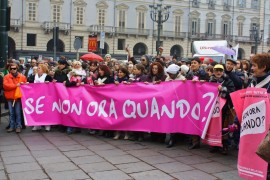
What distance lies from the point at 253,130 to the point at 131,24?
4773cm

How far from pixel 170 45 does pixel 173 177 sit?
48914 mm

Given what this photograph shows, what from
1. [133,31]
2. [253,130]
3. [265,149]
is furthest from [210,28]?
[265,149]

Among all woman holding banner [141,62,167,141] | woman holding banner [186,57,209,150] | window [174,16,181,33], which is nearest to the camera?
woman holding banner [186,57,209,150]

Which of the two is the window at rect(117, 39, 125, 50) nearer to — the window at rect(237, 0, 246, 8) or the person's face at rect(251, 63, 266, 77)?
the window at rect(237, 0, 246, 8)

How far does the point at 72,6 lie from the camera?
47000mm

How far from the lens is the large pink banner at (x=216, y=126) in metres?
Answer: 6.21

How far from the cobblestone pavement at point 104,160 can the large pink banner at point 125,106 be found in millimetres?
385

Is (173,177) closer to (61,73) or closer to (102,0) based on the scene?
(61,73)

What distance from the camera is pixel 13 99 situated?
27.5 feet

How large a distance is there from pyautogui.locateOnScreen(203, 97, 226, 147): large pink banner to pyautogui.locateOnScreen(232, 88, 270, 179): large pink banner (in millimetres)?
1897

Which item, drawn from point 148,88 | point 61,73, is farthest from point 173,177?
point 61,73

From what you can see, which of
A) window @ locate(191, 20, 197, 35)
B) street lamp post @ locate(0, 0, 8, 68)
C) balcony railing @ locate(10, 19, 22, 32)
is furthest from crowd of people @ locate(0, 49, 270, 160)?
window @ locate(191, 20, 197, 35)

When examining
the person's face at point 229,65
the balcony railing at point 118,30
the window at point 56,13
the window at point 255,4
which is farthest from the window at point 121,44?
the person's face at point 229,65

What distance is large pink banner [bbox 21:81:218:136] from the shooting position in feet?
21.9
